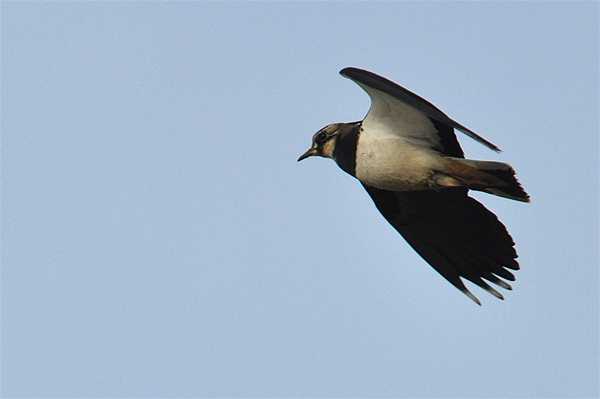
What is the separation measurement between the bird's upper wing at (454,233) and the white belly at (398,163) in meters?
0.64

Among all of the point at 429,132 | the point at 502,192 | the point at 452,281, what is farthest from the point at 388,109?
the point at 452,281

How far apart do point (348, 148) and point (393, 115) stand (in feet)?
2.36

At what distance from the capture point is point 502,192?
8672 mm

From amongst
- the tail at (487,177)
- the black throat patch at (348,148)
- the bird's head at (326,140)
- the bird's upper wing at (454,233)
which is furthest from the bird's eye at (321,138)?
the tail at (487,177)

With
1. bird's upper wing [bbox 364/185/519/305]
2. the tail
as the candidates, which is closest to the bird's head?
bird's upper wing [bbox 364/185/519/305]

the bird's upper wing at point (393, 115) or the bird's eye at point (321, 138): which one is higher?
the bird's eye at point (321, 138)

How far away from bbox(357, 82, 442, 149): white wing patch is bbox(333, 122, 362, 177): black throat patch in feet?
0.85

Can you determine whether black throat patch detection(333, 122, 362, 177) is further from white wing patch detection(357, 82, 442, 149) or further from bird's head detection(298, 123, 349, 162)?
white wing patch detection(357, 82, 442, 149)

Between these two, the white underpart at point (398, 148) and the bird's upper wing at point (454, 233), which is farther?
Result: the bird's upper wing at point (454, 233)

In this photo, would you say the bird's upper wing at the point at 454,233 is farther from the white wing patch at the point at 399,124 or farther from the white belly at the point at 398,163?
the white wing patch at the point at 399,124

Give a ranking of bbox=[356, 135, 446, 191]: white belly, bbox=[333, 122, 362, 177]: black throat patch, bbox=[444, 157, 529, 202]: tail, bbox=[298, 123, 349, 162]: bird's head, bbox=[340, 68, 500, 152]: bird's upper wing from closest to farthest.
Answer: bbox=[340, 68, 500, 152]: bird's upper wing, bbox=[444, 157, 529, 202]: tail, bbox=[356, 135, 446, 191]: white belly, bbox=[333, 122, 362, 177]: black throat patch, bbox=[298, 123, 349, 162]: bird's head

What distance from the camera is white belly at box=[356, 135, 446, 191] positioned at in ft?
29.2

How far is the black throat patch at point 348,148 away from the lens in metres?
9.30

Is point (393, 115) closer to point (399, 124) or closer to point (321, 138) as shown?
point (399, 124)
